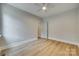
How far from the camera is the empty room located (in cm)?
224

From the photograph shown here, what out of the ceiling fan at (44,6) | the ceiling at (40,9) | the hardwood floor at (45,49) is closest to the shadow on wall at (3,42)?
the hardwood floor at (45,49)

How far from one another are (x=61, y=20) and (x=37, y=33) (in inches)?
18.1

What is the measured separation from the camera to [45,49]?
226 centimetres

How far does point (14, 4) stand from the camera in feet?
7.41

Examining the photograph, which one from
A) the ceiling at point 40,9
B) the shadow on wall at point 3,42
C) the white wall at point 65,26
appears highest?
the ceiling at point 40,9

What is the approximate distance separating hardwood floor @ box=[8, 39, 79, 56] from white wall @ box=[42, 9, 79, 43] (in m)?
0.11

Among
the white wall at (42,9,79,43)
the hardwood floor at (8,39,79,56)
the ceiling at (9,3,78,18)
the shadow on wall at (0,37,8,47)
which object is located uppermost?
the ceiling at (9,3,78,18)

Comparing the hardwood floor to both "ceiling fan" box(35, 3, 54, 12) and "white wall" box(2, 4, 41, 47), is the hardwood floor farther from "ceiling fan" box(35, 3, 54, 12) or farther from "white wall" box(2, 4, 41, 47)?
"ceiling fan" box(35, 3, 54, 12)

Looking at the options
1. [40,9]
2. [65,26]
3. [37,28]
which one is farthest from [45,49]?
[40,9]

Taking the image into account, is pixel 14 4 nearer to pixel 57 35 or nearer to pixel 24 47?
pixel 24 47

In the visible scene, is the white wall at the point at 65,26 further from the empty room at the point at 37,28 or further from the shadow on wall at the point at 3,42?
the shadow on wall at the point at 3,42

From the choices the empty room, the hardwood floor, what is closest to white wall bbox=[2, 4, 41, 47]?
the empty room

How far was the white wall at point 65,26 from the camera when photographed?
2.23 metres

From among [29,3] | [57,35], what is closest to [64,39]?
[57,35]
